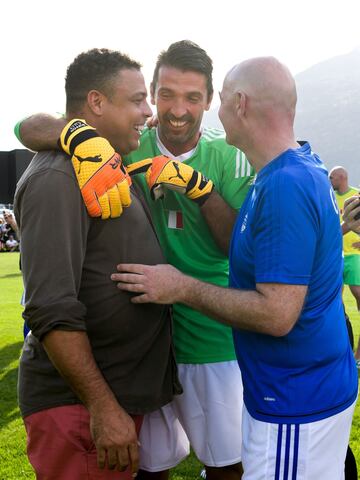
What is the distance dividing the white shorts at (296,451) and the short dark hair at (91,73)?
159 cm

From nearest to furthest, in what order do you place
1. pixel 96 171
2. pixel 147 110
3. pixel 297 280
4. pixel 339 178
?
pixel 297 280 → pixel 96 171 → pixel 147 110 → pixel 339 178

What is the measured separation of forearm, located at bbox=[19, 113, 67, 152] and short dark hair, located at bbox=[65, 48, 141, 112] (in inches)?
5.1

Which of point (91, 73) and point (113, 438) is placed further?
point (91, 73)

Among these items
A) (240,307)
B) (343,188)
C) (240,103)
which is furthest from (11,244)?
(240,307)

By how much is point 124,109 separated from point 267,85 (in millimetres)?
696

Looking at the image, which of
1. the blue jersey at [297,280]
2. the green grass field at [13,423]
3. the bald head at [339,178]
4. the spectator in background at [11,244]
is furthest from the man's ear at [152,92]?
the spectator in background at [11,244]

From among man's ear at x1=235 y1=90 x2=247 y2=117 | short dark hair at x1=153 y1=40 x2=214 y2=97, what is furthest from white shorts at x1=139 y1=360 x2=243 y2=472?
short dark hair at x1=153 y1=40 x2=214 y2=97

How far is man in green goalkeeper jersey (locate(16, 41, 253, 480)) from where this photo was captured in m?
3.16

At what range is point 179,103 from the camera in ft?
10.6

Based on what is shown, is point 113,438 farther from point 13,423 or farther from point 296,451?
point 13,423

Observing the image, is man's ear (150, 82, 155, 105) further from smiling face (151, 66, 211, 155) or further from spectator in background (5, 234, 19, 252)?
spectator in background (5, 234, 19, 252)

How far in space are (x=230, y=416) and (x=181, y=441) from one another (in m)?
0.31

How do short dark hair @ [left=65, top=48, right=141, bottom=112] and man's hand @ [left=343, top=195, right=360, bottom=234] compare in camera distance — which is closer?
short dark hair @ [left=65, top=48, right=141, bottom=112]

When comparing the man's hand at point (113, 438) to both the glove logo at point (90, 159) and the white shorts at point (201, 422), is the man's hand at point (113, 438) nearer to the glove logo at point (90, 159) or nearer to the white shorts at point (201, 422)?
the white shorts at point (201, 422)
